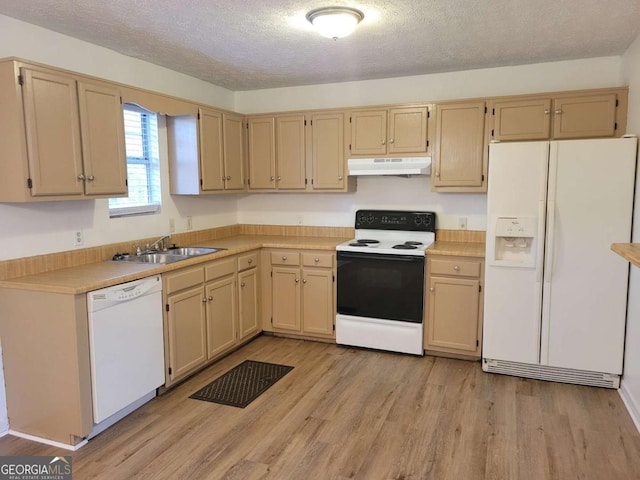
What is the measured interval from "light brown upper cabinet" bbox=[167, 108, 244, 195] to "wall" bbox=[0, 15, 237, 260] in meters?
0.09

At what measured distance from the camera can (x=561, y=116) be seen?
139 inches

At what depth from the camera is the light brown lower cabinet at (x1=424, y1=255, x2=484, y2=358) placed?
3.59 metres

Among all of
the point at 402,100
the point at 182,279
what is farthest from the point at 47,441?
the point at 402,100

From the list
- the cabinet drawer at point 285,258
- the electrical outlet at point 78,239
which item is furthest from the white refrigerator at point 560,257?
the electrical outlet at point 78,239

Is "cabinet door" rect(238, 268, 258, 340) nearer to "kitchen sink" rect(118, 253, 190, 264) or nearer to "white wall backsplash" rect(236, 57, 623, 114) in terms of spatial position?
"kitchen sink" rect(118, 253, 190, 264)

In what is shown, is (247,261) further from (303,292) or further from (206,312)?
(206,312)

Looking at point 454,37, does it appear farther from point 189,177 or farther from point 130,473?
point 130,473

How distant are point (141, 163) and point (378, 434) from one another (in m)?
2.73

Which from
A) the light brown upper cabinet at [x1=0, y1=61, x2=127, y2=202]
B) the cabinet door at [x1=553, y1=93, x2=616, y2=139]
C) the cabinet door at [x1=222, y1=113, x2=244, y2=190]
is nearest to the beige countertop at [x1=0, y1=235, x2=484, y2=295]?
the light brown upper cabinet at [x1=0, y1=61, x2=127, y2=202]

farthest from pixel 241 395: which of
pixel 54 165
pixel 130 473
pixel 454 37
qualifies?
pixel 454 37

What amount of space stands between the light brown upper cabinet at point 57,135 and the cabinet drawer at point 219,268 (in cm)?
89

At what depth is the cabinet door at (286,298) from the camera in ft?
13.7

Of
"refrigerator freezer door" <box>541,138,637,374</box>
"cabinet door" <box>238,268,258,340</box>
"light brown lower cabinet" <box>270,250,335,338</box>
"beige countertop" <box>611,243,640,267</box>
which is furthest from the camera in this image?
"light brown lower cabinet" <box>270,250,335,338</box>

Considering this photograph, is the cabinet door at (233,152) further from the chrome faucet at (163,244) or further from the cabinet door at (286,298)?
the cabinet door at (286,298)
